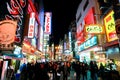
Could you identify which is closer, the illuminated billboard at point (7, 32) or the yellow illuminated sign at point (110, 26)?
the illuminated billboard at point (7, 32)

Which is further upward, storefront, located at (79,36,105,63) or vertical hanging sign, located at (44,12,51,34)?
vertical hanging sign, located at (44,12,51,34)

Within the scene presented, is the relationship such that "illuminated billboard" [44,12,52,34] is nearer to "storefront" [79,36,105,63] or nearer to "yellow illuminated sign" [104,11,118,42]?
"storefront" [79,36,105,63]

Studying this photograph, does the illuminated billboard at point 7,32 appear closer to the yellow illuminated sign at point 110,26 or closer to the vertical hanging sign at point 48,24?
the yellow illuminated sign at point 110,26

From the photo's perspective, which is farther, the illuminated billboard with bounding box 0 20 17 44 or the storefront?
the storefront

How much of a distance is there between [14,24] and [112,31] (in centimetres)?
1047

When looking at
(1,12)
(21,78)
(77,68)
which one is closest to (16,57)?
(21,78)

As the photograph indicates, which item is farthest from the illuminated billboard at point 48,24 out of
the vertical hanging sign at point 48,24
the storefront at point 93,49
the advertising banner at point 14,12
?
the advertising banner at point 14,12

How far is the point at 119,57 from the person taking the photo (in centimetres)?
1454

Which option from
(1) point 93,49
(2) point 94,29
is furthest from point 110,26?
(1) point 93,49

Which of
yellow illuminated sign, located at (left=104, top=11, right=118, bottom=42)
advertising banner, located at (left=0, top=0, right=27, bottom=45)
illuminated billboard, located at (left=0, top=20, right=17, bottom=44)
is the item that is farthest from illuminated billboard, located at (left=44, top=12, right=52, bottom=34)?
illuminated billboard, located at (left=0, top=20, right=17, bottom=44)

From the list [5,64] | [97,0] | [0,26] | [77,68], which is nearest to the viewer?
[0,26]

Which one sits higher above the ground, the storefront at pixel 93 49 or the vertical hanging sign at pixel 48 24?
the vertical hanging sign at pixel 48 24

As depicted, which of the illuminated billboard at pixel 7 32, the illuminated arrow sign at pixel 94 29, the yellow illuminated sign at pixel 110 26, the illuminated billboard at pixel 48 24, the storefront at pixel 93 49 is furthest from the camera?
the illuminated billboard at pixel 48 24

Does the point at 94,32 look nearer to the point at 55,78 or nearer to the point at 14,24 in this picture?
the point at 55,78
